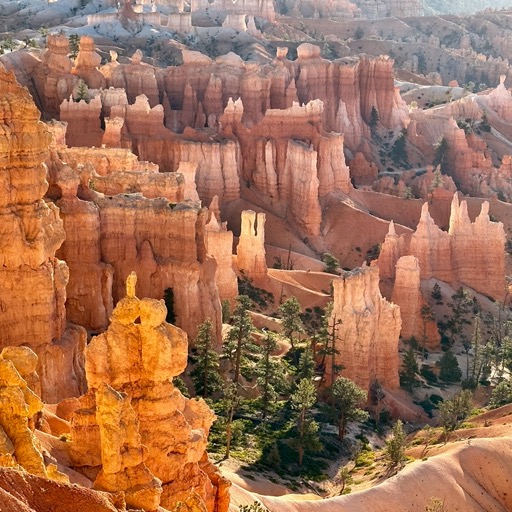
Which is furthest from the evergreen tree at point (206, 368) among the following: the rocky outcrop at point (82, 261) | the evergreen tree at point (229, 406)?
the rocky outcrop at point (82, 261)

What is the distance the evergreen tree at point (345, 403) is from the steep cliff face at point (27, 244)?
14.0m

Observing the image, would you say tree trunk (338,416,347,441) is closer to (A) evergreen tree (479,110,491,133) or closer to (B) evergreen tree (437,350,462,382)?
(B) evergreen tree (437,350,462,382)

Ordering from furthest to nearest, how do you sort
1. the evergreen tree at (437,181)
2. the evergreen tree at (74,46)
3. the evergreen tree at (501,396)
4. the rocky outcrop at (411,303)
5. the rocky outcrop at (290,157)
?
the evergreen tree at (74,46) → the evergreen tree at (437,181) → the rocky outcrop at (290,157) → the rocky outcrop at (411,303) → the evergreen tree at (501,396)

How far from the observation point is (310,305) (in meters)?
67.7

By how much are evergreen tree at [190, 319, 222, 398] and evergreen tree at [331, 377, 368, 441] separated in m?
5.37

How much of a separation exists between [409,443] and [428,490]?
1031cm

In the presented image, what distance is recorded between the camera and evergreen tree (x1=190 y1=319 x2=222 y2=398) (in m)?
47.0

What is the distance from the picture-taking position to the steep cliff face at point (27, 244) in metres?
37.2

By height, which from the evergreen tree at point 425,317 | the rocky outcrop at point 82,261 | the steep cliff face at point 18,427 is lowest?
the evergreen tree at point 425,317

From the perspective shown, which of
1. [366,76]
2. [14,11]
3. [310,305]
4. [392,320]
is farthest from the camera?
[14,11]

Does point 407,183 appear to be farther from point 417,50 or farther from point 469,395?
point 417,50

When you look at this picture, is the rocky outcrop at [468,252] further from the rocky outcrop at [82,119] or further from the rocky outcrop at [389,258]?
the rocky outcrop at [82,119]

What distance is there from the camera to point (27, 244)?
123 ft

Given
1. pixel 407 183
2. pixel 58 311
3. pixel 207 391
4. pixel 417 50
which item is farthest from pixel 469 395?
pixel 417 50
